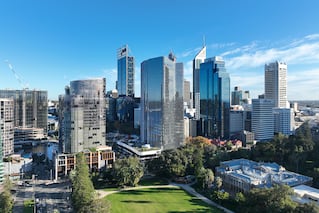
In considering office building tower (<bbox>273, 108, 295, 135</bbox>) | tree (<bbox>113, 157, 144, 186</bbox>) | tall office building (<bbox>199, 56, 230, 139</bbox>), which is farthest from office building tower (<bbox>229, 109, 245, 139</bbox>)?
tree (<bbox>113, 157, 144, 186</bbox>)

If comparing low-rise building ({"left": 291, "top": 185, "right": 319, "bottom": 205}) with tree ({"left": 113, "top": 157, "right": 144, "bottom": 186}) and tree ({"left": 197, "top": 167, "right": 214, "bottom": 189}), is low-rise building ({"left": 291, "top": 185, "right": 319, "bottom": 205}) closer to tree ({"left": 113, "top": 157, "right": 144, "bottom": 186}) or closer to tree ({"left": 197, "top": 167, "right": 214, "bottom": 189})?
tree ({"left": 197, "top": 167, "right": 214, "bottom": 189})

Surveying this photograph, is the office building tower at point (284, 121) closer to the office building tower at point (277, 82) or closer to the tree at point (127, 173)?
the office building tower at point (277, 82)

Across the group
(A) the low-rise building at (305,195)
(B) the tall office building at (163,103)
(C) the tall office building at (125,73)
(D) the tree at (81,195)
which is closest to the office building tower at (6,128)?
(B) the tall office building at (163,103)

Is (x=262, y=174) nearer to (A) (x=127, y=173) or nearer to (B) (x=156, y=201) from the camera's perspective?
(B) (x=156, y=201)

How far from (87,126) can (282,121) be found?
2681 inches

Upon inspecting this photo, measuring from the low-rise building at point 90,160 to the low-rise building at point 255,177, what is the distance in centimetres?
2254

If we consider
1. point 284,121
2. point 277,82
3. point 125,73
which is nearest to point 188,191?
point 284,121

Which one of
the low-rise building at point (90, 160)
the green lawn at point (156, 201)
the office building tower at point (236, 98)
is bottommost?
the green lawn at point (156, 201)

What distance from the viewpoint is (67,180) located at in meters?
43.2

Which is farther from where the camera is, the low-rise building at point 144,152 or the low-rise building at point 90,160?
the low-rise building at point 144,152

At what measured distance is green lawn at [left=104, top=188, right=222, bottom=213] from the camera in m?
29.2

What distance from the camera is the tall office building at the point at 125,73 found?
425ft

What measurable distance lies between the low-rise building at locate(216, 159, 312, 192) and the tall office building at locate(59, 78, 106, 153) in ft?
88.5

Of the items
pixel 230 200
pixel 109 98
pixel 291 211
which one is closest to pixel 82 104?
pixel 230 200
